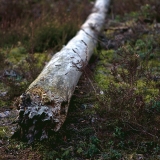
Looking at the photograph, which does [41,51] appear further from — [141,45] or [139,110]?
[139,110]

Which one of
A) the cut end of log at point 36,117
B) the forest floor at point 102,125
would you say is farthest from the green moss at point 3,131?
the cut end of log at point 36,117

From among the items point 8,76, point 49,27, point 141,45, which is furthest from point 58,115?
point 49,27

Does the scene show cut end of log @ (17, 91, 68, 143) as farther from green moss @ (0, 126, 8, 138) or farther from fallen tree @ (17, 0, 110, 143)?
green moss @ (0, 126, 8, 138)

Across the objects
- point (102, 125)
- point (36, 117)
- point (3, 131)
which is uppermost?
point (36, 117)

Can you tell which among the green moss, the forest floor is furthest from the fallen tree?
the green moss

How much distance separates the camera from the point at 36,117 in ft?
11.3

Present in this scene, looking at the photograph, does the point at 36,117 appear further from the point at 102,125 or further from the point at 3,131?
the point at 102,125

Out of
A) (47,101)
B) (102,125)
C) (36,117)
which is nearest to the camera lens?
(36,117)

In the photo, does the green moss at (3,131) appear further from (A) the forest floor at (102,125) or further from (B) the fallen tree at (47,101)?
(B) the fallen tree at (47,101)

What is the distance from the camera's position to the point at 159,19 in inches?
320

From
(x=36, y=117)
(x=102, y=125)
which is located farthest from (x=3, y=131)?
(x=102, y=125)

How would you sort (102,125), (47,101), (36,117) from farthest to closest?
(102,125) < (47,101) < (36,117)

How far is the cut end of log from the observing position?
345 cm

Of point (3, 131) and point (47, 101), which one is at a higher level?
point (47, 101)
